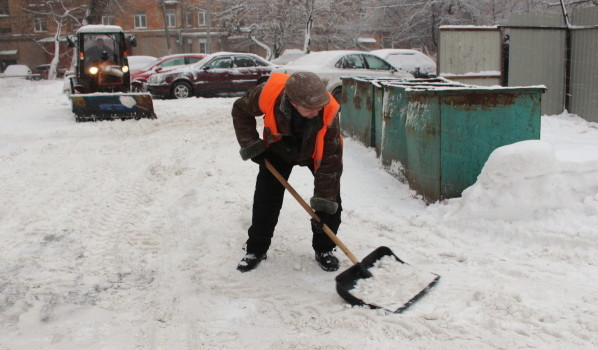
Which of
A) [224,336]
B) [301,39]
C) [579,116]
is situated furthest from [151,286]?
[301,39]

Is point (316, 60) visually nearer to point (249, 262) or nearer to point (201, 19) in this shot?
point (249, 262)

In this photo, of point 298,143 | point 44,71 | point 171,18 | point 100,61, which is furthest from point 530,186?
point 171,18

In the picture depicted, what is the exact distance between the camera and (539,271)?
3801 millimetres

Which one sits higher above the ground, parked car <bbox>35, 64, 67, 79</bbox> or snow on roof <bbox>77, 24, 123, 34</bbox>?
snow on roof <bbox>77, 24, 123, 34</bbox>

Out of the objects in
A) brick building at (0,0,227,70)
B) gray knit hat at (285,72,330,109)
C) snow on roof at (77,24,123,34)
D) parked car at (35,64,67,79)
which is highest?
brick building at (0,0,227,70)

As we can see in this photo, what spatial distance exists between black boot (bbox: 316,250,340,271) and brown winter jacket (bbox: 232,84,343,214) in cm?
44

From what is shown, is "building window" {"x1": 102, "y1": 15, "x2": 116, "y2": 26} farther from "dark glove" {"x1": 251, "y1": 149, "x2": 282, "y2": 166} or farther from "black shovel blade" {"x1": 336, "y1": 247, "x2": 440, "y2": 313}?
"black shovel blade" {"x1": 336, "y1": 247, "x2": 440, "y2": 313}

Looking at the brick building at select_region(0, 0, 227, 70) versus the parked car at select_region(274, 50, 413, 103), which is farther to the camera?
the brick building at select_region(0, 0, 227, 70)

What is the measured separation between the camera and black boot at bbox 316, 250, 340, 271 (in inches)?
156

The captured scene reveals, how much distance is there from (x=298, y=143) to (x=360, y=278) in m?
0.94

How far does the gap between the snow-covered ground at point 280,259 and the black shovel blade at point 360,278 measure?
6cm

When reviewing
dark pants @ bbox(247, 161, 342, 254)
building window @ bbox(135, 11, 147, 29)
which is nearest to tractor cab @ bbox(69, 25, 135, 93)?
dark pants @ bbox(247, 161, 342, 254)

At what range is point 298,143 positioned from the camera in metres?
3.74

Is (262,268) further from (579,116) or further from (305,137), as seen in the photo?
(579,116)
